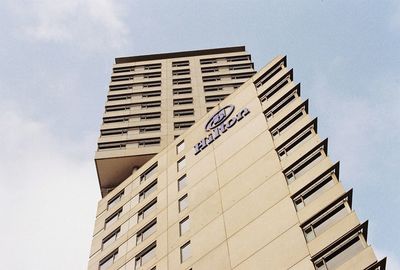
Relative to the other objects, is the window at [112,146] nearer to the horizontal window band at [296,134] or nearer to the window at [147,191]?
the window at [147,191]

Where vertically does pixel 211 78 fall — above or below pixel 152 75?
below

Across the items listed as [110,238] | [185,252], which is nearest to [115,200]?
[110,238]

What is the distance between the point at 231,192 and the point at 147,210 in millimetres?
9231

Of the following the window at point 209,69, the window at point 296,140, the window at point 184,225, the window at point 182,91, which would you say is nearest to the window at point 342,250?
the window at point 296,140

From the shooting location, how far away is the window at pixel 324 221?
25.6 m

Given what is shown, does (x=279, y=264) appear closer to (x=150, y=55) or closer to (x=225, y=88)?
(x=225, y=88)

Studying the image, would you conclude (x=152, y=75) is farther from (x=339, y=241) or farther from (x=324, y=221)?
(x=339, y=241)

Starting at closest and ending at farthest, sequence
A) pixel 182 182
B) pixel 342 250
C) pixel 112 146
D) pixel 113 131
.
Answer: pixel 342 250 < pixel 182 182 < pixel 112 146 < pixel 113 131

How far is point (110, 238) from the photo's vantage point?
39875mm

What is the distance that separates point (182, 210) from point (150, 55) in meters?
37.5

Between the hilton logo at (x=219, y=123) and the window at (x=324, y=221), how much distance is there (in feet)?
45.3

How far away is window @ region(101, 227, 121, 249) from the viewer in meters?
39.4

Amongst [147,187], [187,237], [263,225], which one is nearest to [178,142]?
[147,187]

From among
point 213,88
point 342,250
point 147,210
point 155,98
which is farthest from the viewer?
point 213,88
